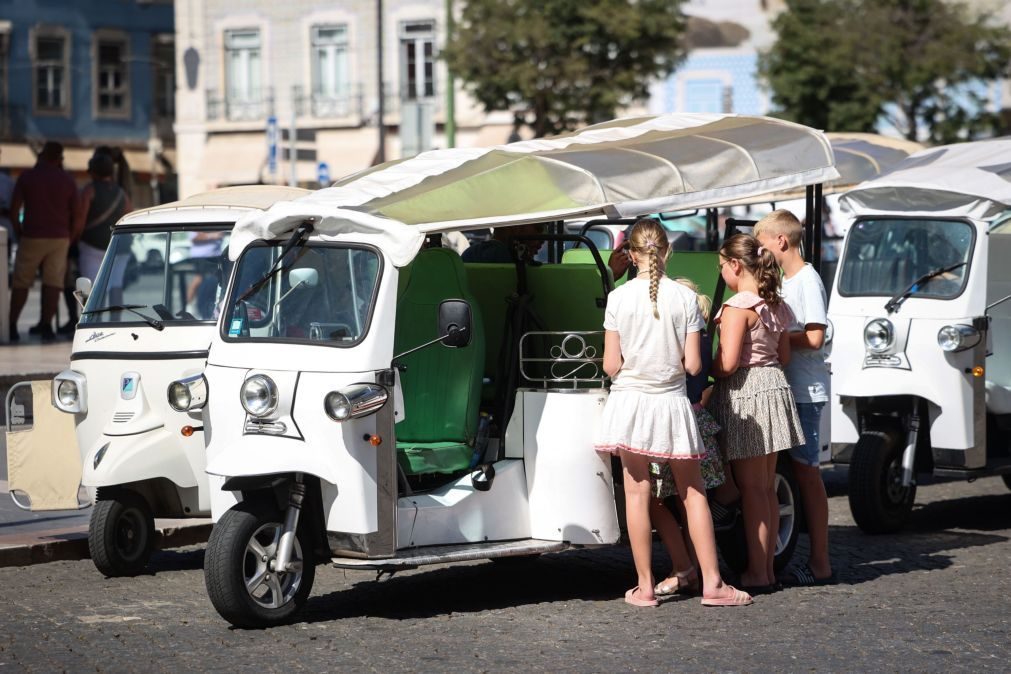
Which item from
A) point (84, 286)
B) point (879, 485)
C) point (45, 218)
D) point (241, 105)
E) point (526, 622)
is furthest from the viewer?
point (241, 105)

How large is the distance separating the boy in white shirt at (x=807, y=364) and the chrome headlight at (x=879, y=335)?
192 centimetres

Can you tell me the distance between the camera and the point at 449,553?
305 inches

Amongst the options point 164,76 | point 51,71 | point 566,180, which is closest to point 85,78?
point 51,71

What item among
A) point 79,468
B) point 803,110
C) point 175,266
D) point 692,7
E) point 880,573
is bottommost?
point 880,573

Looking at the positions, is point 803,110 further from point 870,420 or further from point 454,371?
point 454,371

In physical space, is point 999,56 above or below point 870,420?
above

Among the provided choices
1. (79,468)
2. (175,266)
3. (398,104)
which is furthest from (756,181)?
(398,104)

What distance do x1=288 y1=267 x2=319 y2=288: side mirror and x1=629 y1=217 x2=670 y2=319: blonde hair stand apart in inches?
56.9

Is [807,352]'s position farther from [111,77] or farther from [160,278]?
[111,77]

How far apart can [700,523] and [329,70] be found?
41.1 meters

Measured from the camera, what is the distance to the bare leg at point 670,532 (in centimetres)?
822

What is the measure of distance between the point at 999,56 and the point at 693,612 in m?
34.7

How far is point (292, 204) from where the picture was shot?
7848 millimetres

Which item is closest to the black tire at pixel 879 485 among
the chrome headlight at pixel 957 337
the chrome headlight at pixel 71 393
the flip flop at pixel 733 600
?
the chrome headlight at pixel 957 337
